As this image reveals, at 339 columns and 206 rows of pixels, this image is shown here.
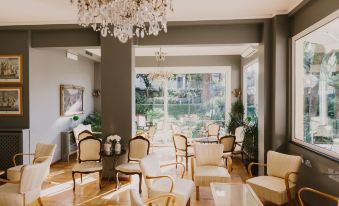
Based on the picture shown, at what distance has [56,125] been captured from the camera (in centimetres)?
676

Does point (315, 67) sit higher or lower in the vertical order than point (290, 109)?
higher

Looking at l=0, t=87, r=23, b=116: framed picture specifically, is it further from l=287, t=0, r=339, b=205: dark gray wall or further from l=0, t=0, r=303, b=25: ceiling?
l=287, t=0, r=339, b=205: dark gray wall

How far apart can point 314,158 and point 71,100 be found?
6203 millimetres

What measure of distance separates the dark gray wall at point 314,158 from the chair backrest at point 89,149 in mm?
3500

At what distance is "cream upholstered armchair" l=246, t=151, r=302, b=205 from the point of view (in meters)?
3.50

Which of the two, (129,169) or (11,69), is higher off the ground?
(11,69)

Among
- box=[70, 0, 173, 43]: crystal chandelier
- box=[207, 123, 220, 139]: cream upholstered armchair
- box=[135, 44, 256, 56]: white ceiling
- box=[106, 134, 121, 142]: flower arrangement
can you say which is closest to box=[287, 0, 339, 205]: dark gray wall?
box=[70, 0, 173, 43]: crystal chandelier

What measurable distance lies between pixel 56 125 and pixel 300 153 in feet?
18.3

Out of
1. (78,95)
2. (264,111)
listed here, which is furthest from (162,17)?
(78,95)

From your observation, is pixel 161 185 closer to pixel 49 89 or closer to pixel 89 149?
pixel 89 149

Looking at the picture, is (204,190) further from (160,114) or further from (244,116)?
(160,114)

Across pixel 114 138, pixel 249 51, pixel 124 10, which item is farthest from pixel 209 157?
pixel 249 51

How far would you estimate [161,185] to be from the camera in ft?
12.2

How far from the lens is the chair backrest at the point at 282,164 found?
12.3ft
